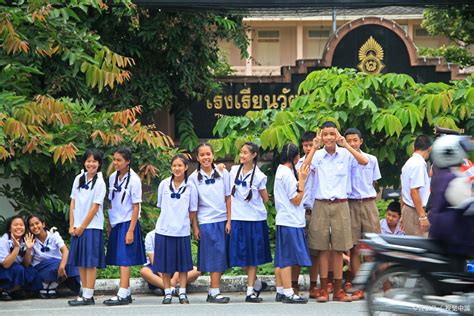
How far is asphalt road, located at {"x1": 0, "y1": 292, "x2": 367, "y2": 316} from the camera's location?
11.6 m

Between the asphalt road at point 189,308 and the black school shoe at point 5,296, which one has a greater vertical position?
the black school shoe at point 5,296

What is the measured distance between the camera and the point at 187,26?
19188mm

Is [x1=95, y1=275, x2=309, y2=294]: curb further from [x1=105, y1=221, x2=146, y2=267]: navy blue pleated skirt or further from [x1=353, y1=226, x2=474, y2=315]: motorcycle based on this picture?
[x1=353, y1=226, x2=474, y2=315]: motorcycle

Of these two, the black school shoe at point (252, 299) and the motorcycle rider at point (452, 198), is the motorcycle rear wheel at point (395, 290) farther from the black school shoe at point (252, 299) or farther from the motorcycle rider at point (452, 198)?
the black school shoe at point (252, 299)

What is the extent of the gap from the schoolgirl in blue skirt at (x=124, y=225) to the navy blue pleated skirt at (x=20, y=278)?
3.60 feet

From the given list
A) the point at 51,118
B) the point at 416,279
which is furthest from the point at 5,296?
the point at 416,279

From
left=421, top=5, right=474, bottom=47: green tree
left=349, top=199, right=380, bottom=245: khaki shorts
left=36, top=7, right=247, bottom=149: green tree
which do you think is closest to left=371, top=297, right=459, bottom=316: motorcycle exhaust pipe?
left=349, top=199, right=380, bottom=245: khaki shorts

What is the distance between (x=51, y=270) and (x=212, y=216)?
209cm

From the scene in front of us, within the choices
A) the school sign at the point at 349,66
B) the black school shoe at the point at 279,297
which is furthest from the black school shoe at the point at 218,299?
the school sign at the point at 349,66

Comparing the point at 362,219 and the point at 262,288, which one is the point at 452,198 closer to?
the point at 362,219

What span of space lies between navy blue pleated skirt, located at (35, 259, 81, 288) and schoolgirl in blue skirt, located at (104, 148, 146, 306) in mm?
814

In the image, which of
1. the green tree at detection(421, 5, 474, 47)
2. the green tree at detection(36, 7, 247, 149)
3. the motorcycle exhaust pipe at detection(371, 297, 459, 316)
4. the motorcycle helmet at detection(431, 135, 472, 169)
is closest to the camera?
the motorcycle exhaust pipe at detection(371, 297, 459, 316)

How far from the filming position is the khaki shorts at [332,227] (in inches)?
493

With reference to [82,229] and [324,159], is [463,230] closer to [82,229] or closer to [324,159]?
[324,159]
